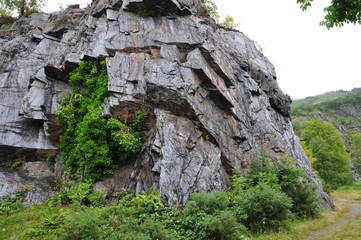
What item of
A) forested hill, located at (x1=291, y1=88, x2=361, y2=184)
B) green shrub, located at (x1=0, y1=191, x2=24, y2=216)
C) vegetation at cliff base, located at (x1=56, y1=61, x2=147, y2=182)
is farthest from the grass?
forested hill, located at (x1=291, y1=88, x2=361, y2=184)

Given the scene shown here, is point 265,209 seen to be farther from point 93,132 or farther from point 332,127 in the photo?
point 332,127

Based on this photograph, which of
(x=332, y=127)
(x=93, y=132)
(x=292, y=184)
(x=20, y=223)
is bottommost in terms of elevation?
(x=20, y=223)

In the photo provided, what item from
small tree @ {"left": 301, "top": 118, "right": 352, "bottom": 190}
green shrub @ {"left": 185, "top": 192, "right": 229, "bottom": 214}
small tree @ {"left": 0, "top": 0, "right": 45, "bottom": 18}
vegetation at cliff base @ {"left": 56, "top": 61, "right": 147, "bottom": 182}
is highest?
small tree @ {"left": 0, "top": 0, "right": 45, "bottom": 18}

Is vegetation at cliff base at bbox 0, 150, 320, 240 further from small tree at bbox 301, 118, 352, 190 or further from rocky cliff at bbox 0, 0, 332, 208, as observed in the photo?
small tree at bbox 301, 118, 352, 190

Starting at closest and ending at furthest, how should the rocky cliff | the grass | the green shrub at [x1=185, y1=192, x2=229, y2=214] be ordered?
1. the grass
2. the green shrub at [x1=185, y1=192, x2=229, y2=214]
3. the rocky cliff

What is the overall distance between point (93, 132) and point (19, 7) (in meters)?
20.8

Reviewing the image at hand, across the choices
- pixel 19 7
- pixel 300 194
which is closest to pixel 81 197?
pixel 300 194

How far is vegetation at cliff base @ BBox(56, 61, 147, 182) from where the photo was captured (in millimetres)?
13008

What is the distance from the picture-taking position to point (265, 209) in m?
9.15

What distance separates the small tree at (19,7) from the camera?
23625mm

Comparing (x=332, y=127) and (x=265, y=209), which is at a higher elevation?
(x=332, y=127)

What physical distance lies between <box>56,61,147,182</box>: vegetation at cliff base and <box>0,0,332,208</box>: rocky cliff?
26.7 inches

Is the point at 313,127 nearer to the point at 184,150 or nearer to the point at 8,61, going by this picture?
the point at 184,150

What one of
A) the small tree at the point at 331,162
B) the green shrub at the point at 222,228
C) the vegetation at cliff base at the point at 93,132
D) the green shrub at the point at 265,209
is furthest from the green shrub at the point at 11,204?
the small tree at the point at 331,162
